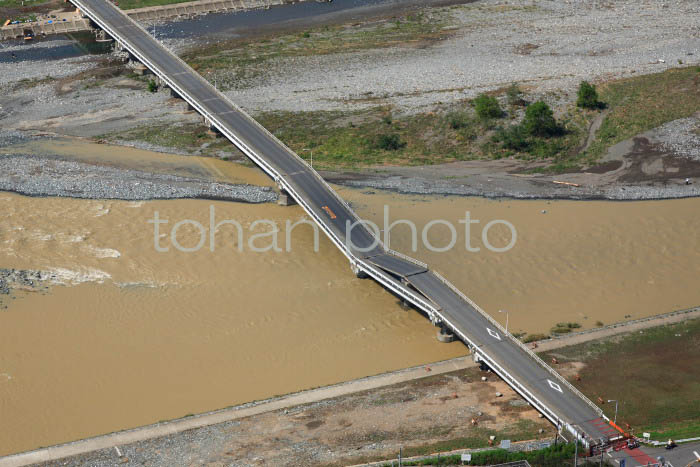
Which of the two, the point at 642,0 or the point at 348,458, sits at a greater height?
the point at 642,0

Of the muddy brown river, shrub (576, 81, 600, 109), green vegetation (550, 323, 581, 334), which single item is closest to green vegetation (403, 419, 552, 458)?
the muddy brown river

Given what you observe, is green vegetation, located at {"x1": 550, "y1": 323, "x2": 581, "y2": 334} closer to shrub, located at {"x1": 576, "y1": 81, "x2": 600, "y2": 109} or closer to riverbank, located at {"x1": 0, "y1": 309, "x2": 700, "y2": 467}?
riverbank, located at {"x1": 0, "y1": 309, "x2": 700, "y2": 467}

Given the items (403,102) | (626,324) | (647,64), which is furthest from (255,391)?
(647,64)

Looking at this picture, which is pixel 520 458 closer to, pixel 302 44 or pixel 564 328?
pixel 564 328

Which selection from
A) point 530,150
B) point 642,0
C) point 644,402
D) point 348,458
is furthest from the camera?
point 642,0

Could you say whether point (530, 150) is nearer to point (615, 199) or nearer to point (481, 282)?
point (615, 199)

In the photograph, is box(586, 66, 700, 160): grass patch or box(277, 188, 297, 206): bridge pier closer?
box(277, 188, 297, 206): bridge pier

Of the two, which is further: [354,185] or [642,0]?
[642,0]
